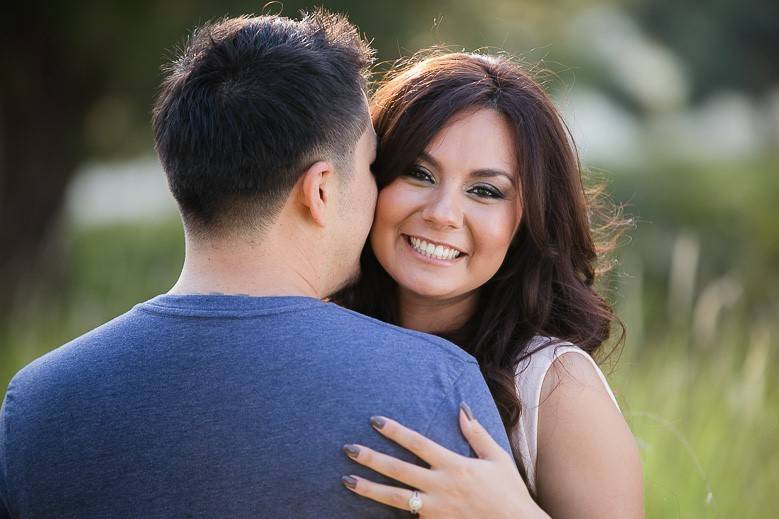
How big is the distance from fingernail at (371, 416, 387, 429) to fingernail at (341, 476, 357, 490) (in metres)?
0.12

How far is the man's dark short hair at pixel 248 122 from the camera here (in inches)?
89.2

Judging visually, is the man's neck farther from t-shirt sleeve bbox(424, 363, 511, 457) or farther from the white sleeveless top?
the white sleeveless top

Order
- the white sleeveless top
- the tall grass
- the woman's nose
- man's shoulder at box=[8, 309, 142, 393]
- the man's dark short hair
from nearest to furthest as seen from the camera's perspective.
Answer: man's shoulder at box=[8, 309, 142, 393], the man's dark short hair, the white sleeveless top, the woman's nose, the tall grass

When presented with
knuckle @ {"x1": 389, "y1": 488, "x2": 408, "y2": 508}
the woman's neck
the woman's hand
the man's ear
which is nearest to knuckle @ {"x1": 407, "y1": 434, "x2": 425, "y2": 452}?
the woman's hand

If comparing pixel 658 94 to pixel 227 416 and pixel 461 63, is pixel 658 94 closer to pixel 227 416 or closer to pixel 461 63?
pixel 461 63

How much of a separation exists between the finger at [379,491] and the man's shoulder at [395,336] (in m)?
0.30

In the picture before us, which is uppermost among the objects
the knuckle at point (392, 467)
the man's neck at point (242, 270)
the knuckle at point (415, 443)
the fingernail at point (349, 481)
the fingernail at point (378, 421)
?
the man's neck at point (242, 270)

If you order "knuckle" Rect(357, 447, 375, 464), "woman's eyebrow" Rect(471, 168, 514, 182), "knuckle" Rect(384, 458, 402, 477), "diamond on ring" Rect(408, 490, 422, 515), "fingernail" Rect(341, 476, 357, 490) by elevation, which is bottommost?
"diamond on ring" Rect(408, 490, 422, 515)

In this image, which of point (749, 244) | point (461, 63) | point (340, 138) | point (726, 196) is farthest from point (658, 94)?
point (340, 138)

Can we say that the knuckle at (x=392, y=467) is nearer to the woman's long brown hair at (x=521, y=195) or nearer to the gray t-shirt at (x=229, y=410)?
the gray t-shirt at (x=229, y=410)

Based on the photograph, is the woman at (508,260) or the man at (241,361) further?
the woman at (508,260)

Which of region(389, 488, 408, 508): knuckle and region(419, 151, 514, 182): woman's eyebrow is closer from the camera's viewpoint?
region(389, 488, 408, 508): knuckle

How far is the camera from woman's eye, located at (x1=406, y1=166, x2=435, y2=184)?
307 centimetres

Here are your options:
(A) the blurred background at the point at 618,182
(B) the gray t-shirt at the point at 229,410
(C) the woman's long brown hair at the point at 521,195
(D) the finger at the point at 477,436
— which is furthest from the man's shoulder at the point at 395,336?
(A) the blurred background at the point at 618,182
